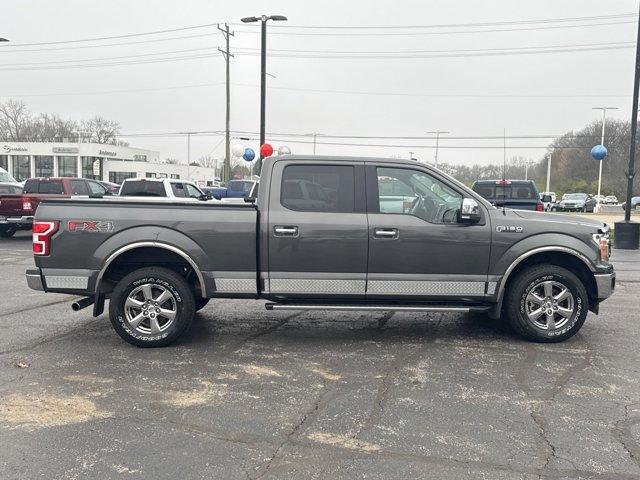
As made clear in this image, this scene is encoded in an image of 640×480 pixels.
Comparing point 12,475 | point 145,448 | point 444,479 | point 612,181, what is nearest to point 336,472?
point 444,479

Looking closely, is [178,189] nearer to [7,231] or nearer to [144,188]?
[144,188]

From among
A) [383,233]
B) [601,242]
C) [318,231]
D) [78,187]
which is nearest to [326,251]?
[318,231]

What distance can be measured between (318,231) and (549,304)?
2580mm

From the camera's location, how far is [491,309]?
5.96 meters

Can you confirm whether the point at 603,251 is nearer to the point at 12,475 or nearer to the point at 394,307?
the point at 394,307

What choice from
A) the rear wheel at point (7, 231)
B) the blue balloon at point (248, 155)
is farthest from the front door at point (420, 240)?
the blue balloon at point (248, 155)

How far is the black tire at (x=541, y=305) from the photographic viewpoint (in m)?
5.87

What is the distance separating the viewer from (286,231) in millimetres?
5629

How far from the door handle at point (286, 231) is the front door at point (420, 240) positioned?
0.77m

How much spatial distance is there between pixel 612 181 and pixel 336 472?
7901 cm

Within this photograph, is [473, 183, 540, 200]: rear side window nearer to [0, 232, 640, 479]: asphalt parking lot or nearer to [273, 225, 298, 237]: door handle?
[0, 232, 640, 479]: asphalt parking lot

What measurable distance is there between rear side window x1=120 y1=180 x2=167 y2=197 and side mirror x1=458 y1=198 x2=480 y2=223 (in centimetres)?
1102

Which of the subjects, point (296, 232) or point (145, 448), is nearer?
point (145, 448)

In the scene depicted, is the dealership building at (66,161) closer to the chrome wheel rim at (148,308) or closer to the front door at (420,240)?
the chrome wheel rim at (148,308)
